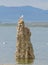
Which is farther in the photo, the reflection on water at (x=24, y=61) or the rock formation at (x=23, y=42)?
the rock formation at (x=23, y=42)

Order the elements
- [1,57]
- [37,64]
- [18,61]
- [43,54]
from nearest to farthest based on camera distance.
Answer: [37,64] < [18,61] < [1,57] < [43,54]

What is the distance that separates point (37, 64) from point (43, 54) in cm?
706

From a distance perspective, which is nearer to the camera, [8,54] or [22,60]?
[22,60]

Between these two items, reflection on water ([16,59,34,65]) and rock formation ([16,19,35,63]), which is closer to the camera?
reflection on water ([16,59,34,65])

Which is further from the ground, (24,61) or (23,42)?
(23,42)

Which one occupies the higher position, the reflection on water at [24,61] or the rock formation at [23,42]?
the rock formation at [23,42]

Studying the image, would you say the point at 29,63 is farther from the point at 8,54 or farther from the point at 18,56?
the point at 8,54

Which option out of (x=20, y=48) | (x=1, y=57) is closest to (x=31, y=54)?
(x=20, y=48)

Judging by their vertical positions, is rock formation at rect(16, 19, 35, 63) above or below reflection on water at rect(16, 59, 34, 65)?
above

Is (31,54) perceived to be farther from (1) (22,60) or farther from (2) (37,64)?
(2) (37,64)

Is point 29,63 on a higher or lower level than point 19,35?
lower

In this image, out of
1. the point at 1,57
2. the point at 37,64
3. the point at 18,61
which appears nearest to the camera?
the point at 37,64

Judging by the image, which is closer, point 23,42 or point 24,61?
point 24,61

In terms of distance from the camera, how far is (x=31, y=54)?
27531mm
